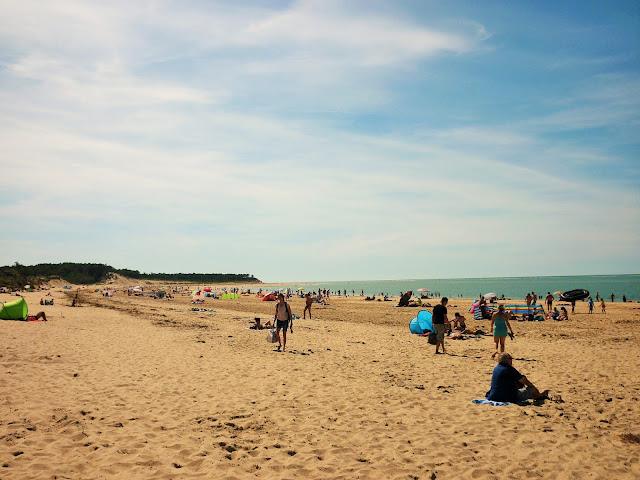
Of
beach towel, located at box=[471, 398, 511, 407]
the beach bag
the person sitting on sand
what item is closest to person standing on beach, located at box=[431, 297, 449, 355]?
the person sitting on sand

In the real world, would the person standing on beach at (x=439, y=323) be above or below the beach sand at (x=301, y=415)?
above

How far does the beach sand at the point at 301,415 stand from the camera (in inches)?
227

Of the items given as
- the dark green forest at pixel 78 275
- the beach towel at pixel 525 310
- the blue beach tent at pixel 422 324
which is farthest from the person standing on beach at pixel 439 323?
the dark green forest at pixel 78 275

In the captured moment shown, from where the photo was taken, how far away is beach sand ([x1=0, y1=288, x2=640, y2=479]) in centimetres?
577

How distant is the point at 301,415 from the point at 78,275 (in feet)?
373

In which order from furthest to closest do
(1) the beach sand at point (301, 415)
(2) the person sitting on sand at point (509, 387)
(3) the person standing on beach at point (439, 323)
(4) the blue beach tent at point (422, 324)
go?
(4) the blue beach tent at point (422, 324) < (3) the person standing on beach at point (439, 323) < (2) the person sitting on sand at point (509, 387) < (1) the beach sand at point (301, 415)

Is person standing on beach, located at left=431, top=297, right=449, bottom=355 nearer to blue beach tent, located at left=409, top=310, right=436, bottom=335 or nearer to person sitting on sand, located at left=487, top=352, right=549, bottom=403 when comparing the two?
blue beach tent, located at left=409, top=310, right=436, bottom=335

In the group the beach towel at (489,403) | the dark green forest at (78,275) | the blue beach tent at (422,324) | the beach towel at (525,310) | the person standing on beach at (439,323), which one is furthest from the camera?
the dark green forest at (78,275)

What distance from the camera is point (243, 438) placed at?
672 cm

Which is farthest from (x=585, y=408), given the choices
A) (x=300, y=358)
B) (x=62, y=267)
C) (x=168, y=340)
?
(x=62, y=267)

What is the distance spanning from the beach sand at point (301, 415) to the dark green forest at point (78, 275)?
6456 centimetres

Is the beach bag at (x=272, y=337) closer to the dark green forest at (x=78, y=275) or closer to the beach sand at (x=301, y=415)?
the beach sand at (x=301, y=415)

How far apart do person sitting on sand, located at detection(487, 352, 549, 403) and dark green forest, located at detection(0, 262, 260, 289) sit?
71.2 m

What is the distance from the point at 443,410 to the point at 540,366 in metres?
6.02
